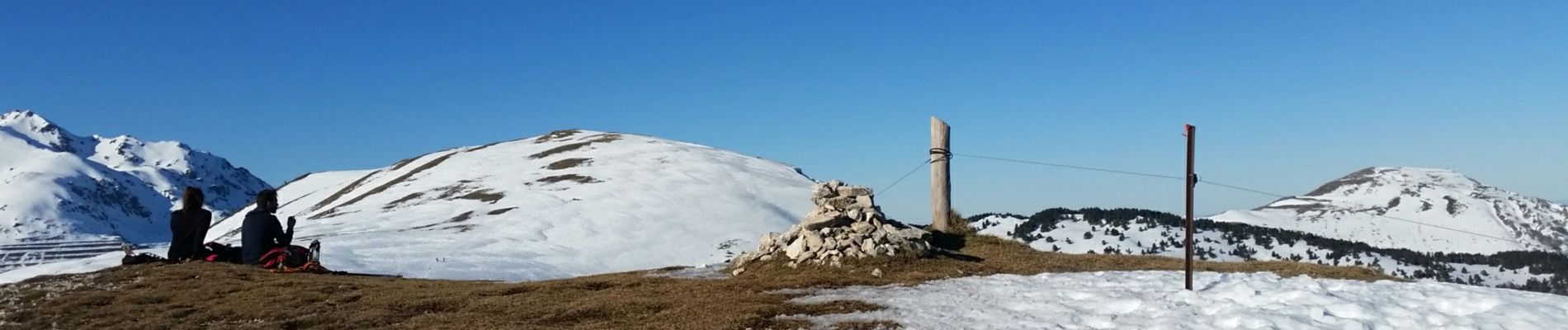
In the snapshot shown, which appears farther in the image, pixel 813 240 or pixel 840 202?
pixel 840 202

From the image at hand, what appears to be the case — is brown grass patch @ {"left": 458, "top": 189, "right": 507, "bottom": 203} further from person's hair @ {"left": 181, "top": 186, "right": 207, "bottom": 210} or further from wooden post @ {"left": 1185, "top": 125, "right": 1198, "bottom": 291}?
wooden post @ {"left": 1185, "top": 125, "right": 1198, "bottom": 291}

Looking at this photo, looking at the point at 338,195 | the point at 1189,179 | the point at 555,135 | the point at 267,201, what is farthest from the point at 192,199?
the point at 555,135

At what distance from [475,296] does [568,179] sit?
5668cm

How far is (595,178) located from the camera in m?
70.7

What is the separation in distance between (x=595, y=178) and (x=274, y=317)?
57.3 meters

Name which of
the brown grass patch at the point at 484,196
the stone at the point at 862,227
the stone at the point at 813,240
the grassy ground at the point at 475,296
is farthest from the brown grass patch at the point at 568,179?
the stone at the point at 813,240

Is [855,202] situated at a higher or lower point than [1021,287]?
higher

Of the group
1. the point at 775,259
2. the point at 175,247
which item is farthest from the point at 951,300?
the point at 175,247

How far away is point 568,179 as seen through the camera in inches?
2825

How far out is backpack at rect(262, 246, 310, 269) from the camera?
2100 cm

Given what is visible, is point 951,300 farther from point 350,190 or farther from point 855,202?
point 350,190

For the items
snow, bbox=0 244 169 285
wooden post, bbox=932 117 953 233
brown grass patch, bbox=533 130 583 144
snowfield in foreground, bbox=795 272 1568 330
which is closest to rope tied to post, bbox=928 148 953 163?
wooden post, bbox=932 117 953 233

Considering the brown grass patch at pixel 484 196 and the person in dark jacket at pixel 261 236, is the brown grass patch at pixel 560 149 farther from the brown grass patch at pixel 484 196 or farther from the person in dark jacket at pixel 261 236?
the person in dark jacket at pixel 261 236

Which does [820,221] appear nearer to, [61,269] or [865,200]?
[865,200]
